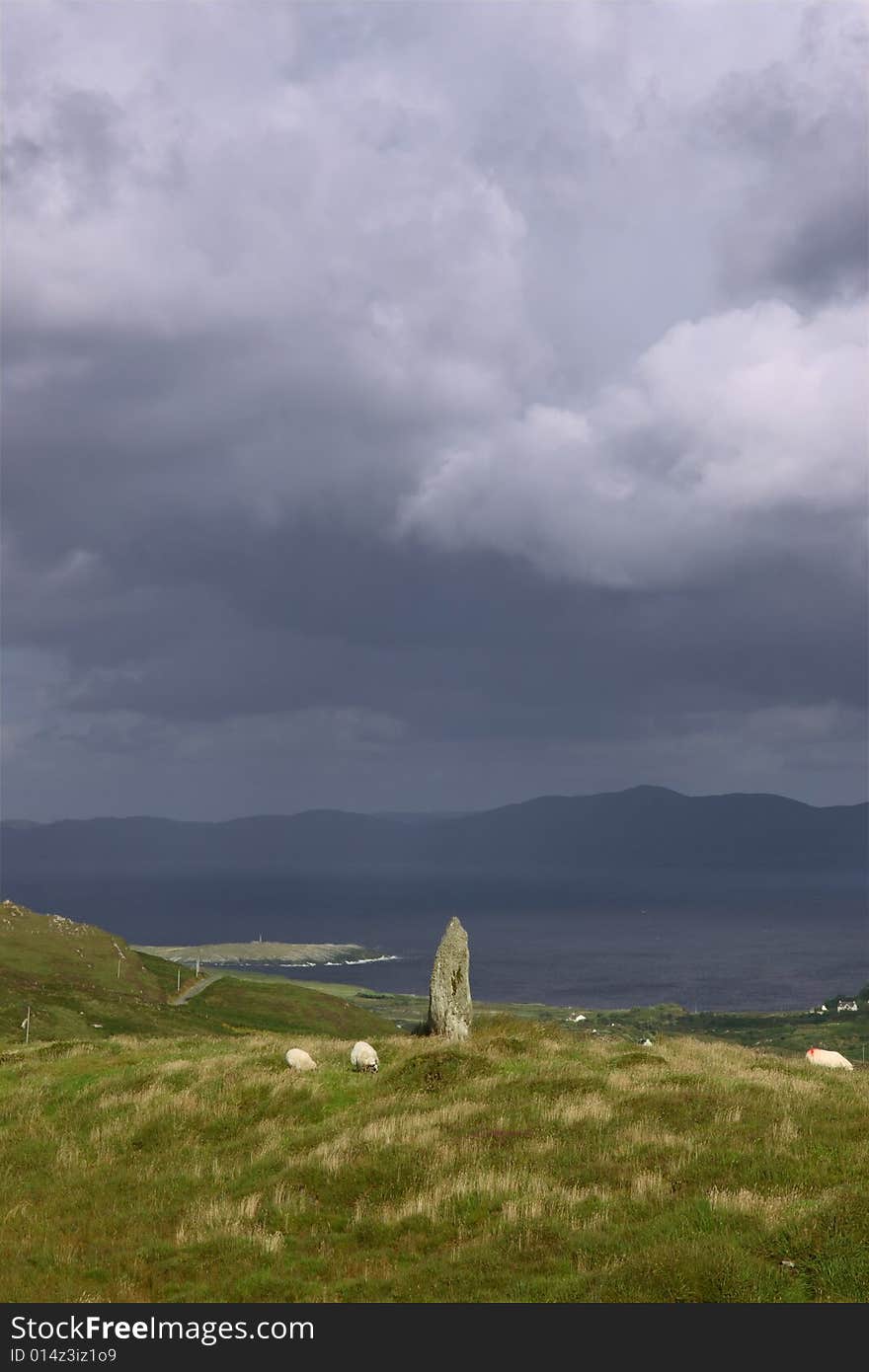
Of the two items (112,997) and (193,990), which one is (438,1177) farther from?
(193,990)

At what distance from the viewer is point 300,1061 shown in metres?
33.1

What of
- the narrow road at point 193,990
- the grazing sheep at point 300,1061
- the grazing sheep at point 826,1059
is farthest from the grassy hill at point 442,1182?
the narrow road at point 193,990

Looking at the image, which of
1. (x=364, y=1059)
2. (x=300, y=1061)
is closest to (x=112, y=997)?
(x=300, y=1061)

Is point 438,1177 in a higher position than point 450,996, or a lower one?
lower

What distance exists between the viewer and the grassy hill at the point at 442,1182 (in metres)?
15.5

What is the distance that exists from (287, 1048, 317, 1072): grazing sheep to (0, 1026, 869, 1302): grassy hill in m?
0.78

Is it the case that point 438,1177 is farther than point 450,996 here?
No

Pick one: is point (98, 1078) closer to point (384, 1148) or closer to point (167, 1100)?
point (167, 1100)

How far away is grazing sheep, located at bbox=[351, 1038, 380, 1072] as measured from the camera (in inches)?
1249

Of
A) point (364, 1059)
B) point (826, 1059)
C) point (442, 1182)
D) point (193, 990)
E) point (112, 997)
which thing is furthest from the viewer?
point (193, 990)

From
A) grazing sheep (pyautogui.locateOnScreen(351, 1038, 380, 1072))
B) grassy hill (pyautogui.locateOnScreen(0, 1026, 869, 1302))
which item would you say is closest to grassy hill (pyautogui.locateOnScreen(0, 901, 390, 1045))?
grazing sheep (pyautogui.locateOnScreen(351, 1038, 380, 1072))

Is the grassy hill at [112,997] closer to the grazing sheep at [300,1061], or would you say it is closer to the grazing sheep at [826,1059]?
the grazing sheep at [300,1061]

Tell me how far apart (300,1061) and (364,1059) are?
2.61 meters

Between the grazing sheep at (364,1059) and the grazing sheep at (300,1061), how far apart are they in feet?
4.92
